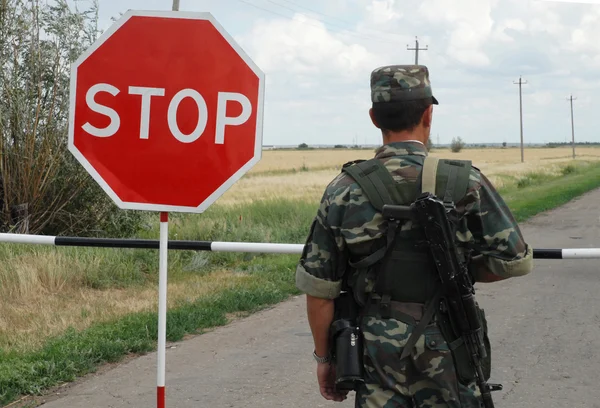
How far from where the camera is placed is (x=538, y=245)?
1472 centimetres

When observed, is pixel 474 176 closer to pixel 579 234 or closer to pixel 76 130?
pixel 76 130

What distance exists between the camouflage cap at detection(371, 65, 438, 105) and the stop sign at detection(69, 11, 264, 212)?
1106 millimetres

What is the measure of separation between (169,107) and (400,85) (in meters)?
1.46

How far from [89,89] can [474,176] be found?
6.46 feet

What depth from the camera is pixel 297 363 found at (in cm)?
655

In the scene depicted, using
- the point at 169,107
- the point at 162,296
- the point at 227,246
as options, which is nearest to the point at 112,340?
the point at 227,246

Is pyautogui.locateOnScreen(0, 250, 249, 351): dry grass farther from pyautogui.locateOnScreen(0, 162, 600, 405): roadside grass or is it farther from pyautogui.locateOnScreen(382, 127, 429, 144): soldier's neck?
pyautogui.locateOnScreen(382, 127, 429, 144): soldier's neck

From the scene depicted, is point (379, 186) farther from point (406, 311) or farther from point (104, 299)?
point (104, 299)

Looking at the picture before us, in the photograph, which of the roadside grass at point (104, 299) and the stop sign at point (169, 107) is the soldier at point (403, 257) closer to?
the stop sign at point (169, 107)

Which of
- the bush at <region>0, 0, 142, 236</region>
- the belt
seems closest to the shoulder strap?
the belt

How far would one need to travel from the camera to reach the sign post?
4066 millimetres

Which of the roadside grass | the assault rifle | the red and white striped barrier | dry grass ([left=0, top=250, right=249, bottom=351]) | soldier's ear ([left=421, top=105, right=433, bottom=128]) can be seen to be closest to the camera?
the assault rifle

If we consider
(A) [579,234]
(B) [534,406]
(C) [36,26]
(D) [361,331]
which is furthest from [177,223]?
(D) [361,331]

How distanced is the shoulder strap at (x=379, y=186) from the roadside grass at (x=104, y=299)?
355 centimetres
